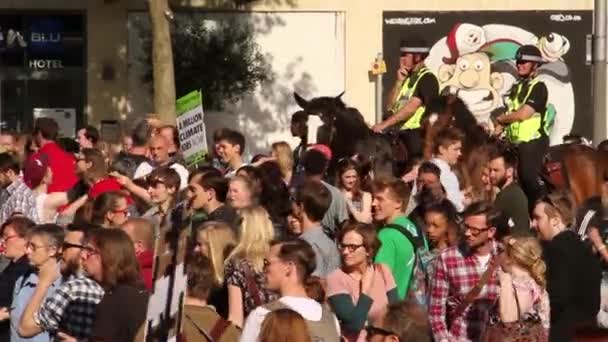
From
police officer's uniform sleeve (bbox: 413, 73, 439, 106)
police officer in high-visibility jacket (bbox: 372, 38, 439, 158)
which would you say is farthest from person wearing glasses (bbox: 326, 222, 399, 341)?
police officer's uniform sleeve (bbox: 413, 73, 439, 106)

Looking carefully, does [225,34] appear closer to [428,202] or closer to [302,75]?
[302,75]

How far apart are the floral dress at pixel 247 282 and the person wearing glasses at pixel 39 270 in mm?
1079

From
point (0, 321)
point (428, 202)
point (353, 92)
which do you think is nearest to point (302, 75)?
point (353, 92)

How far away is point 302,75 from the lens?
28.9 meters

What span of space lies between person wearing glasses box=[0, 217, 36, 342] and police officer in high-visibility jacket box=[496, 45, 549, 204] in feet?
19.6

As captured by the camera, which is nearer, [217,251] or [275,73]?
[217,251]

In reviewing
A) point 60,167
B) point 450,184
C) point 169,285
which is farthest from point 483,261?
point 60,167

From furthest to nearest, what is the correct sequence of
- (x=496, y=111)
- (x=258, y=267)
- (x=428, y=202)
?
(x=496, y=111) → (x=428, y=202) → (x=258, y=267)

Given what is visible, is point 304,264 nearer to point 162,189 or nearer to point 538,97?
point 162,189

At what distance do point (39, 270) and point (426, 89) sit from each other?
22.4ft

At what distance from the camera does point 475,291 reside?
9.61 metres

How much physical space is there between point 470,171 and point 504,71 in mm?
14473

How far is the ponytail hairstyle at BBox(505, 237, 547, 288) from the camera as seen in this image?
9.41m

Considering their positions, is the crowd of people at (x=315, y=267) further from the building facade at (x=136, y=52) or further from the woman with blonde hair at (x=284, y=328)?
the building facade at (x=136, y=52)
